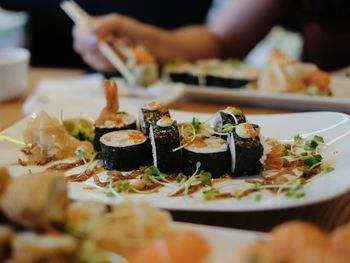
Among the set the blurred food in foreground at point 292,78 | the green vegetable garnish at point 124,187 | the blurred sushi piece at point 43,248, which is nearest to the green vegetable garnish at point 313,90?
the blurred food in foreground at point 292,78

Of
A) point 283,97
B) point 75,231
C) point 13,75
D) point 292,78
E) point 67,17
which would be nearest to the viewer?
point 75,231

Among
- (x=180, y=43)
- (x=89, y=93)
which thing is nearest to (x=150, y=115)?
(x=89, y=93)

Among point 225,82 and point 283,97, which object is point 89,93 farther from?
point 283,97

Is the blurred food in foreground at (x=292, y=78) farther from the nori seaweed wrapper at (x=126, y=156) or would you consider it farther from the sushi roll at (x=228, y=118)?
the nori seaweed wrapper at (x=126, y=156)

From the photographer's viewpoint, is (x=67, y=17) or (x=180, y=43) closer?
(x=180, y=43)

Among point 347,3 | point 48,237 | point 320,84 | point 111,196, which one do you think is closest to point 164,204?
point 111,196

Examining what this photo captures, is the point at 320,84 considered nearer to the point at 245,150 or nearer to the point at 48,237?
the point at 245,150

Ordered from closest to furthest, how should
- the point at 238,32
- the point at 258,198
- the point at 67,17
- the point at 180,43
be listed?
the point at 258,198, the point at 180,43, the point at 238,32, the point at 67,17

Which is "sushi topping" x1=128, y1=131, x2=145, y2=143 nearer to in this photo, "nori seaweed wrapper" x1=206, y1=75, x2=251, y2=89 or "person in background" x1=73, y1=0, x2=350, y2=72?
"nori seaweed wrapper" x1=206, y1=75, x2=251, y2=89
